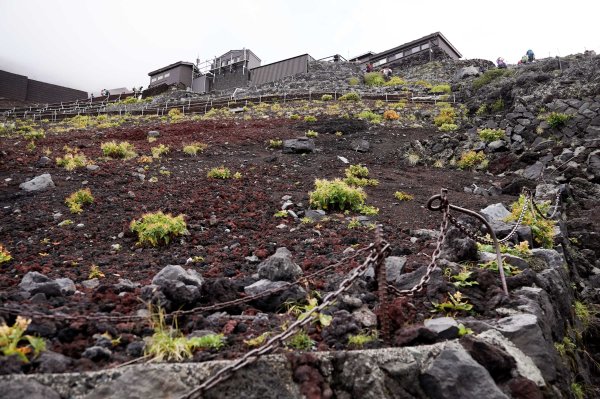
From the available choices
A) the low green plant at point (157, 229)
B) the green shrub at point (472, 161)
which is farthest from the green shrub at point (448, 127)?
the low green plant at point (157, 229)

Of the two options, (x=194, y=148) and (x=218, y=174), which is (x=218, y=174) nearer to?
(x=218, y=174)

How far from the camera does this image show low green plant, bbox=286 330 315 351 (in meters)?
3.12

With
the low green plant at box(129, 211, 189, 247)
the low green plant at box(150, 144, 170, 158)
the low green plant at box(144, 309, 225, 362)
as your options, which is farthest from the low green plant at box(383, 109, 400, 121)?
the low green plant at box(144, 309, 225, 362)

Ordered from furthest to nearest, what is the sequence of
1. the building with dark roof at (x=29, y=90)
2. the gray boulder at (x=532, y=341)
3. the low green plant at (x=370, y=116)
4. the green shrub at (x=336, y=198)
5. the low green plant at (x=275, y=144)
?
1. the building with dark roof at (x=29, y=90)
2. the low green plant at (x=370, y=116)
3. the low green plant at (x=275, y=144)
4. the green shrub at (x=336, y=198)
5. the gray boulder at (x=532, y=341)

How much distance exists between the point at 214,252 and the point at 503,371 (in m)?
4.94

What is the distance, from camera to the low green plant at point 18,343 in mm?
2594

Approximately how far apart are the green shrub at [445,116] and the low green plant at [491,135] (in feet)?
15.3

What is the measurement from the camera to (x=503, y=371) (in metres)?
3.21

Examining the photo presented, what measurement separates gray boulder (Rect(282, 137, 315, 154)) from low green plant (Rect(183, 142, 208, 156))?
125 inches

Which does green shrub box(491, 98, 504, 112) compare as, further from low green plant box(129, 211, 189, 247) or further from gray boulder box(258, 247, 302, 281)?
gray boulder box(258, 247, 302, 281)

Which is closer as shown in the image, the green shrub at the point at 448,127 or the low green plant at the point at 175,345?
the low green plant at the point at 175,345

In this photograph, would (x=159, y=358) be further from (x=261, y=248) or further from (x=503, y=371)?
(x=261, y=248)

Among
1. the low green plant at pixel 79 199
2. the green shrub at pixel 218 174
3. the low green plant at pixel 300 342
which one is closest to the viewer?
the low green plant at pixel 300 342

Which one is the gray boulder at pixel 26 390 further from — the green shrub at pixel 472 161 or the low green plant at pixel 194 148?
the green shrub at pixel 472 161
